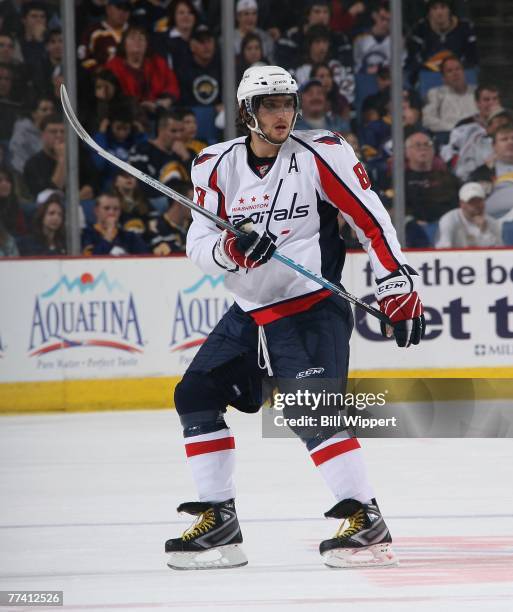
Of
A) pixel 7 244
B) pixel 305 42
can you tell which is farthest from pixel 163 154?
pixel 7 244

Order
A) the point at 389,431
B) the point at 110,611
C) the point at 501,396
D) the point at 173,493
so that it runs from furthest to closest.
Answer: the point at 501,396 → the point at 173,493 → the point at 389,431 → the point at 110,611

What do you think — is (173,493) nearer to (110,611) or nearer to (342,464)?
(342,464)

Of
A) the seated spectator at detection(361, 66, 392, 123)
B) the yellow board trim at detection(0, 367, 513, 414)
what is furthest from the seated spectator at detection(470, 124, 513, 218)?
the yellow board trim at detection(0, 367, 513, 414)

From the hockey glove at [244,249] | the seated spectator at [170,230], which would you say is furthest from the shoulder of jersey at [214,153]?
the seated spectator at [170,230]

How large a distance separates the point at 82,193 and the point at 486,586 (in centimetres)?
600

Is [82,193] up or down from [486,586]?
up

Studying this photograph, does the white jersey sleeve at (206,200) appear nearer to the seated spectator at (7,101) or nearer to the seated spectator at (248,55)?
the seated spectator at (7,101)

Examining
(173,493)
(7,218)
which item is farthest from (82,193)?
(173,493)

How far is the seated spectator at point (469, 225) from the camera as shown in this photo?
9.09 meters

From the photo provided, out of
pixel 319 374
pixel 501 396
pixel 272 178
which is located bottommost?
pixel 501 396

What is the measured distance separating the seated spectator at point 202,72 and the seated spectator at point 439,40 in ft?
3.86

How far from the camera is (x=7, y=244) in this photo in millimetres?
8750

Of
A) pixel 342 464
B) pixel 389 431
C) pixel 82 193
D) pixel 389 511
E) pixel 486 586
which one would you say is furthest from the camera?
pixel 82 193

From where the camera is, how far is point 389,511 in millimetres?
4902
